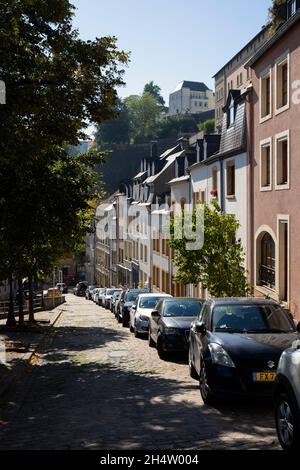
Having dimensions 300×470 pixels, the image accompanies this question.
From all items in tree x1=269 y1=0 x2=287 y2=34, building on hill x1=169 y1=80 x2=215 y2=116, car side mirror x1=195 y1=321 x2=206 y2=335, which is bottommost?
car side mirror x1=195 y1=321 x2=206 y2=335

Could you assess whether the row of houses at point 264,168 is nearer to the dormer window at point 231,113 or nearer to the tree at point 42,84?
the dormer window at point 231,113

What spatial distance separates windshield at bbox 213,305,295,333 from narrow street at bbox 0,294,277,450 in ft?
3.99

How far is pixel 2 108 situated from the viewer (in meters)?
11.0

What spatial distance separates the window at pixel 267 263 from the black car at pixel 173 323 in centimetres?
611

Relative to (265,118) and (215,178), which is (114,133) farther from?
(265,118)

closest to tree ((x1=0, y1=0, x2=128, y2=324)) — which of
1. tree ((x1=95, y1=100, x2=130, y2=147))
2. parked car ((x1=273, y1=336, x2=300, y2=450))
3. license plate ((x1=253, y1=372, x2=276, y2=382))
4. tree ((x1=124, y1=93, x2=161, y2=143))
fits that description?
license plate ((x1=253, y1=372, x2=276, y2=382))

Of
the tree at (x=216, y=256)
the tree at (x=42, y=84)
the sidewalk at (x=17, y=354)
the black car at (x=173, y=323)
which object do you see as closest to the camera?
the tree at (x=42, y=84)

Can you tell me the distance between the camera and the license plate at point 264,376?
8141 mm

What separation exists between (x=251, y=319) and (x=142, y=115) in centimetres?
14306

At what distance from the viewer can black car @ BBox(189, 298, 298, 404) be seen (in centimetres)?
823

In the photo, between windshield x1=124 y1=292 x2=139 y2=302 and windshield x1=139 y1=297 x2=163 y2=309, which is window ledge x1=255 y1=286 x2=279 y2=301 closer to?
windshield x1=139 y1=297 x2=163 y2=309

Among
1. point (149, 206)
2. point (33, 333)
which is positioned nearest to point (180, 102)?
point (149, 206)

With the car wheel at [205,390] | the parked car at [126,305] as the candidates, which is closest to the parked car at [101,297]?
the parked car at [126,305]

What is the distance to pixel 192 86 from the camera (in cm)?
17112
